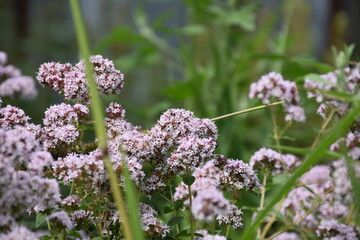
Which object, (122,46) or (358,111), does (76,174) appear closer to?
(358,111)

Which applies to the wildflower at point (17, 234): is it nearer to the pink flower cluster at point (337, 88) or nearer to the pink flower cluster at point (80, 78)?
the pink flower cluster at point (80, 78)

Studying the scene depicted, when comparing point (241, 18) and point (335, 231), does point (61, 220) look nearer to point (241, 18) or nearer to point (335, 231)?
point (335, 231)

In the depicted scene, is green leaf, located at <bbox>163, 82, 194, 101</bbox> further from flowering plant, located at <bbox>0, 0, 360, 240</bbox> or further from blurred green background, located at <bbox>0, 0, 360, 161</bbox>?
flowering plant, located at <bbox>0, 0, 360, 240</bbox>

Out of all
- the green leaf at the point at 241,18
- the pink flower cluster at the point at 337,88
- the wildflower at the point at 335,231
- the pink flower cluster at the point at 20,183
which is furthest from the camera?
the green leaf at the point at 241,18

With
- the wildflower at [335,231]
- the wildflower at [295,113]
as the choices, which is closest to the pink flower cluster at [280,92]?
the wildflower at [295,113]

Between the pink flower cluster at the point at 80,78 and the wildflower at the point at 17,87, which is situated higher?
the wildflower at the point at 17,87

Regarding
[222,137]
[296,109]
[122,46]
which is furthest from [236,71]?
[122,46]

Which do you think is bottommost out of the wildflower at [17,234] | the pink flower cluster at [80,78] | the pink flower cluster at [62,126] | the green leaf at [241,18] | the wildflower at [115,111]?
the wildflower at [17,234]
